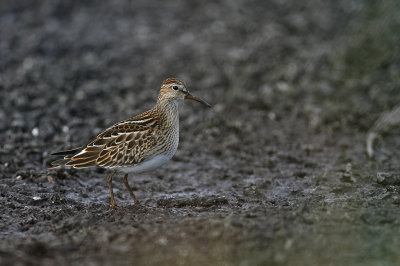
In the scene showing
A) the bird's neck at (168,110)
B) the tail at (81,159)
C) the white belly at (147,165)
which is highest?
the bird's neck at (168,110)

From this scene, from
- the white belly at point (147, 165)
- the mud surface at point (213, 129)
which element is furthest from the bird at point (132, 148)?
the mud surface at point (213, 129)

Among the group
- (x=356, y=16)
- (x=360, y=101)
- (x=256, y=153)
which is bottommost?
(x=256, y=153)

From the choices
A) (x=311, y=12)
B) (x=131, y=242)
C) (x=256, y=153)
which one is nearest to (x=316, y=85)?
(x=256, y=153)

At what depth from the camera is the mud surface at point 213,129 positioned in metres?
7.23

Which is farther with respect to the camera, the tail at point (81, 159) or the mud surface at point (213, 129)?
the tail at point (81, 159)

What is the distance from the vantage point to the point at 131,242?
7.25 meters

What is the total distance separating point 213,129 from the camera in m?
12.7

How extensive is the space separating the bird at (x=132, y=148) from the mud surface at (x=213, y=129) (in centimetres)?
70

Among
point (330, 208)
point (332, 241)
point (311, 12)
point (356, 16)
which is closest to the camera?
point (332, 241)

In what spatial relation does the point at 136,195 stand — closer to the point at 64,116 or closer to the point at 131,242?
the point at 131,242

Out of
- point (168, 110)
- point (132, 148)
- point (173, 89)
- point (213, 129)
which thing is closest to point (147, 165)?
point (132, 148)

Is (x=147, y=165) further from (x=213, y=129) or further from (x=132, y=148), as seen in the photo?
(x=213, y=129)

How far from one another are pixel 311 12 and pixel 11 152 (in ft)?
39.1

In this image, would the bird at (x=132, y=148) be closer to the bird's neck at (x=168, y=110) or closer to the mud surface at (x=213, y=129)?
the bird's neck at (x=168, y=110)
